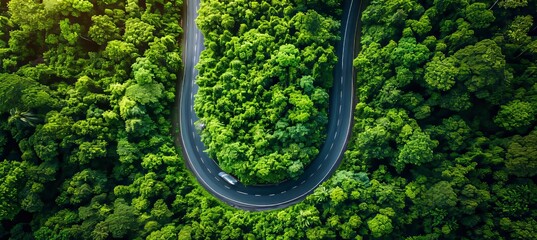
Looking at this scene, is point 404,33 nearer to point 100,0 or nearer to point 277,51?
point 277,51

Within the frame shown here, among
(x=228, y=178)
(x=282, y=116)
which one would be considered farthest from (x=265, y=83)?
(x=228, y=178)

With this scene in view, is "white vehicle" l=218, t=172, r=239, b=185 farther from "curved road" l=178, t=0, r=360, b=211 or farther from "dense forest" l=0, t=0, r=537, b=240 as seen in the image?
"dense forest" l=0, t=0, r=537, b=240

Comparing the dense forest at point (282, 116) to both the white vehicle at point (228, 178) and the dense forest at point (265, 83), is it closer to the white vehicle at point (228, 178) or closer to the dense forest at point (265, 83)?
the dense forest at point (265, 83)

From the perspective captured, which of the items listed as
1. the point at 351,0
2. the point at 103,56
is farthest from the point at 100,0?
the point at 351,0

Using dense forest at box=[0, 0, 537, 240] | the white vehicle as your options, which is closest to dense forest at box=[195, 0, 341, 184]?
dense forest at box=[0, 0, 537, 240]

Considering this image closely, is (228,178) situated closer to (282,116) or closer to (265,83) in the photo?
(282,116)
